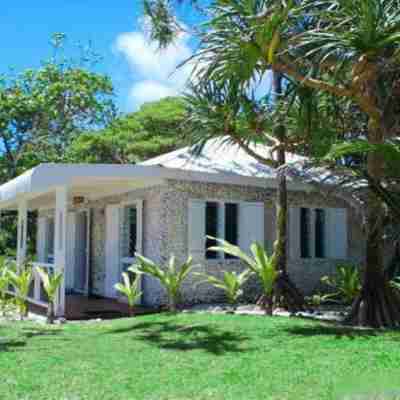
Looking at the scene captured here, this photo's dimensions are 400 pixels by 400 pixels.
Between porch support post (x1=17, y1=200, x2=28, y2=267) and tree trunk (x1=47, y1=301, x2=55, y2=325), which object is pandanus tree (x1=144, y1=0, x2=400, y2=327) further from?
porch support post (x1=17, y1=200, x2=28, y2=267)

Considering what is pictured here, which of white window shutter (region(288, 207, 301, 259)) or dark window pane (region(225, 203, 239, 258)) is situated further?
white window shutter (region(288, 207, 301, 259))

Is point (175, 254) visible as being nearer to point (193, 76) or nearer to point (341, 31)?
point (193, 76)

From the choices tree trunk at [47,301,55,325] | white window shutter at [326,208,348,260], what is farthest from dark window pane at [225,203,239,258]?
tree trunk at [47,301,55,325]

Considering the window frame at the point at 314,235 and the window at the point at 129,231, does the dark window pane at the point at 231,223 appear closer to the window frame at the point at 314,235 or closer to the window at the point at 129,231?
the window frame at the point at 314,235

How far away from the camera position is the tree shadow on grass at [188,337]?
8.12 meters

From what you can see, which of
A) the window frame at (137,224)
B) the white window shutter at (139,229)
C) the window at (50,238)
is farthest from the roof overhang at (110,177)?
the window at (50,238)

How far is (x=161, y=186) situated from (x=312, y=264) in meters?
4.36

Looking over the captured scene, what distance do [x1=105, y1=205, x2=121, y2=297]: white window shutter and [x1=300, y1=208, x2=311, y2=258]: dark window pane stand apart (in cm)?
450

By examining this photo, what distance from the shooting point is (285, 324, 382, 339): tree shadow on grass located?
344 inches

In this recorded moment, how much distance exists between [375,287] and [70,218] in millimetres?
11379

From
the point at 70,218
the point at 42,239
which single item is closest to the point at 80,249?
the point at 70,218

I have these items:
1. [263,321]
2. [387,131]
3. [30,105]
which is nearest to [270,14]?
[387,131]

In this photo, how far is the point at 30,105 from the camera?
30.0 m

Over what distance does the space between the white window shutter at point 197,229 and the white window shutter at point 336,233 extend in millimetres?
3605
